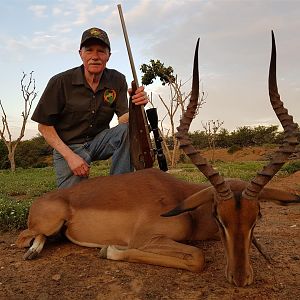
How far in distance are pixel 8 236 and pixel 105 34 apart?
3.23 m

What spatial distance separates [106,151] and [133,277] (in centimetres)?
296

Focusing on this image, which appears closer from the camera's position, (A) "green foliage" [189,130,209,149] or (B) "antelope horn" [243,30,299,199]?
(B) "antelope horn" [243,30,299,199]

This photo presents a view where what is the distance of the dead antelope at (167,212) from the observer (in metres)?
3.77

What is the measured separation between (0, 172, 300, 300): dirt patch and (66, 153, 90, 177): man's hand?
115 centimetres

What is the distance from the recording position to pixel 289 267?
4301mm

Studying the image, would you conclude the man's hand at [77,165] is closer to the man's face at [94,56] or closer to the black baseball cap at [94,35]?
the man's face at [94,56]

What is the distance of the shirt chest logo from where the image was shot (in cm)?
684

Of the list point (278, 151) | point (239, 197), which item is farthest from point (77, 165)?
point (278, 151)

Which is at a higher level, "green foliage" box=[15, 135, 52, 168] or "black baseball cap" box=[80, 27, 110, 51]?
"black baseball cap" box=[80, 27, 110, 51]

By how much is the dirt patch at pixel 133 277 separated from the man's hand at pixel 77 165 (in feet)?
3.78

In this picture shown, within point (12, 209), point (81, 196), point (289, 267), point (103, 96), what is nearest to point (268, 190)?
point (289, 267)

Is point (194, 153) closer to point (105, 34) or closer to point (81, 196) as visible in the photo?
point (81, 196)

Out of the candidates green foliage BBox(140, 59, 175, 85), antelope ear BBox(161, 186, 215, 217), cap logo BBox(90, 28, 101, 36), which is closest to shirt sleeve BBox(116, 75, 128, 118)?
cap logo BBox(90, 28, 101, 36)

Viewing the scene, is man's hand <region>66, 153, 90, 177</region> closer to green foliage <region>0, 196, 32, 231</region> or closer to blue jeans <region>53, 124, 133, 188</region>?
blue jeans <region>53, 124, 133, 188</region>
